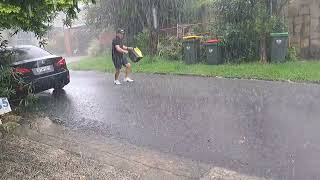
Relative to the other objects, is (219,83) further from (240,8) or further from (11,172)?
(11,172)

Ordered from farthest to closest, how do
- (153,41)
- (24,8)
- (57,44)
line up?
(57,44)
(153,41)
(24,8)

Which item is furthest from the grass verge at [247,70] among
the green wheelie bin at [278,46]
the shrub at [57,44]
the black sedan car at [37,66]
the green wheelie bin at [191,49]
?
the shrub at [57,44]

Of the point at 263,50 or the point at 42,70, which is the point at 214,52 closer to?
the point at 263,50

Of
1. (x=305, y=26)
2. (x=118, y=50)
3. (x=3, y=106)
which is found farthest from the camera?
(x=305, y=26)

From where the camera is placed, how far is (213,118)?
7.29m

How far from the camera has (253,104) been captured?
8172mm

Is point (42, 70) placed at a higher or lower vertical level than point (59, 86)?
higher

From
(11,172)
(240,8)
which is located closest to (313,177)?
(11,172)

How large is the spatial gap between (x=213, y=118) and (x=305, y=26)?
26.6ft

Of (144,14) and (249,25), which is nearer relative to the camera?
(249,25)

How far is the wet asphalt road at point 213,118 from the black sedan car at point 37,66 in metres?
0.50

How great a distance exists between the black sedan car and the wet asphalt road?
0.50 m

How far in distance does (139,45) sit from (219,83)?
8104 millimetres

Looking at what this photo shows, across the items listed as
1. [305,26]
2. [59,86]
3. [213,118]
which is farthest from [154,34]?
[213,118]
